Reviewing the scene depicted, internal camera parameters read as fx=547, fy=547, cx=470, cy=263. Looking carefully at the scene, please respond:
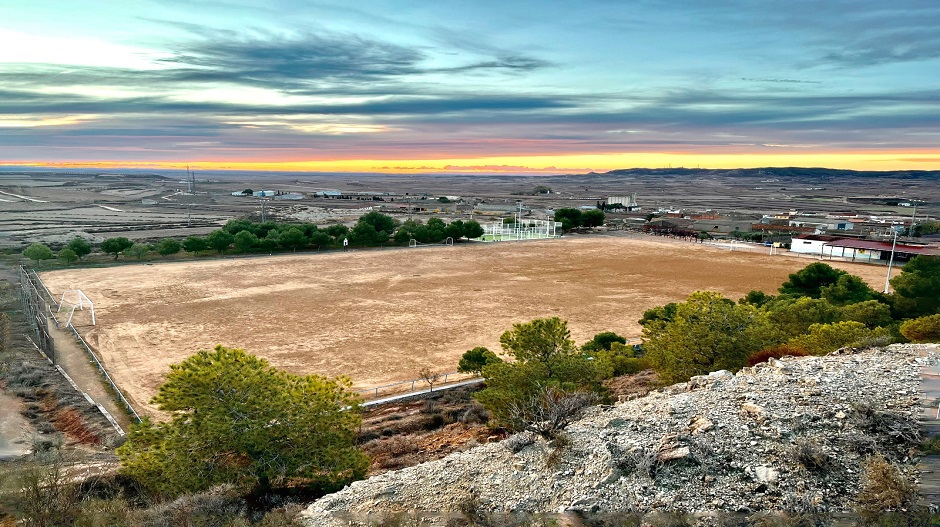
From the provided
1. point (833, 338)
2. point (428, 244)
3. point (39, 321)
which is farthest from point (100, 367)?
point (428, 244)

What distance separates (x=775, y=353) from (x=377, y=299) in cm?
2741

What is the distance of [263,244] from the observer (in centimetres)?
6059

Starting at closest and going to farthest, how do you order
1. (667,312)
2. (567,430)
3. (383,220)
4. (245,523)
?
(245,523)
(567,430)
(667,312)
(383,220)

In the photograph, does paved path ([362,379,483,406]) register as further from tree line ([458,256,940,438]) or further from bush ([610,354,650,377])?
bush ([610,354,650,377])

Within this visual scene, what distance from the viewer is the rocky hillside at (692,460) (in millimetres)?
8602

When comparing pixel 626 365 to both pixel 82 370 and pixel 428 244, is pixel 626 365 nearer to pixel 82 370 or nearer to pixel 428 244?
pixel 82 370

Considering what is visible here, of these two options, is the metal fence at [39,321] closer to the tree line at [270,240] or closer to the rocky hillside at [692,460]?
the tree line at [270,240]

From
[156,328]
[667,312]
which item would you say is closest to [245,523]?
[667,312]

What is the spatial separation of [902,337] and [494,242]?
179 ft

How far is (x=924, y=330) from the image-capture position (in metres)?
19.3

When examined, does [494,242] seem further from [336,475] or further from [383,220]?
[336,475]

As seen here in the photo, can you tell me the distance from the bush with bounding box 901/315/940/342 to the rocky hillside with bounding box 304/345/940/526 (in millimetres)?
9533

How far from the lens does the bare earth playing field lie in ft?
88.6

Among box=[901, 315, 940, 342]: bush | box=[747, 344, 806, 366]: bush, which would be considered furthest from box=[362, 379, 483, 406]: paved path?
box=[901, 315, 940, 342]: bush
